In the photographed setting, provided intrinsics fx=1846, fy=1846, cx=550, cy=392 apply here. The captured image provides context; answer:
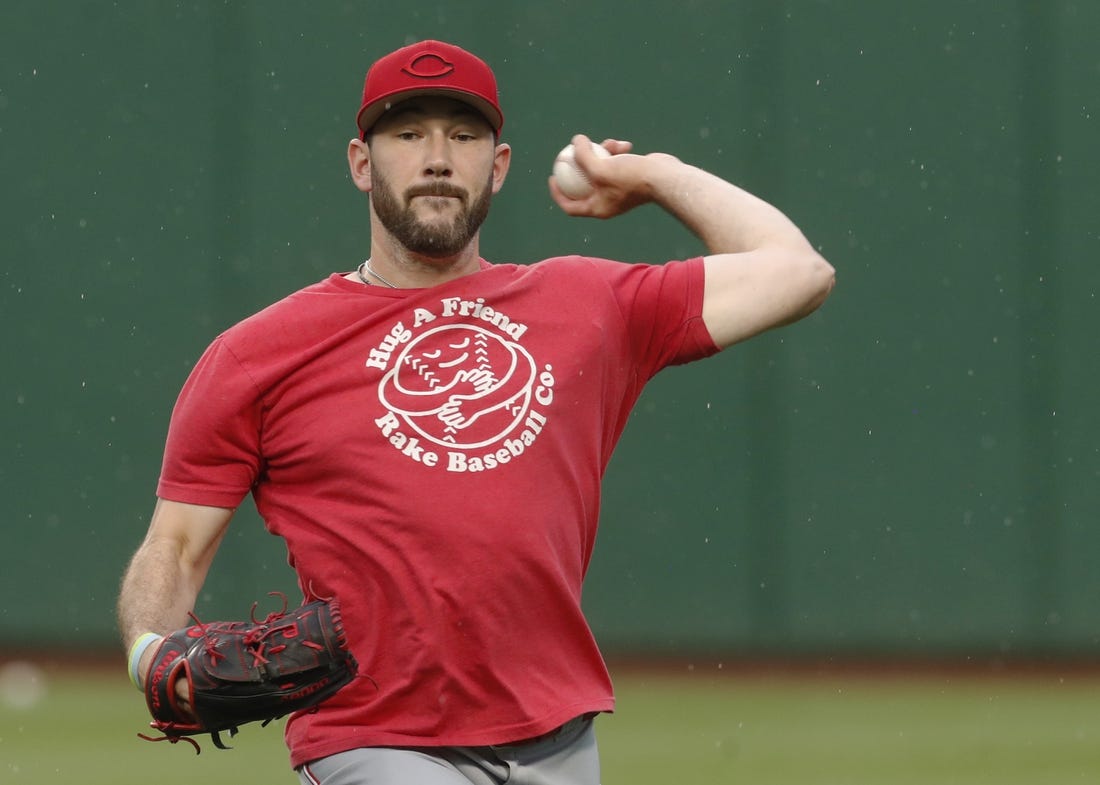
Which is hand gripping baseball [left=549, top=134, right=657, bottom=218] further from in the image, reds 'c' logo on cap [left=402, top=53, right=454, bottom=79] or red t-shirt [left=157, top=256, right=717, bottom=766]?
reds 'c' logo on cap [left=402, top=53, right=454, bottom=79]

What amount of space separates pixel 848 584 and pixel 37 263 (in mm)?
4352

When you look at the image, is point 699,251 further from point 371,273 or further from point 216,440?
point 216,440

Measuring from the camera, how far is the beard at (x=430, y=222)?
3.71 m

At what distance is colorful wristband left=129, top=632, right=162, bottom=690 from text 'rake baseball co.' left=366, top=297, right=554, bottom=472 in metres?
0.57

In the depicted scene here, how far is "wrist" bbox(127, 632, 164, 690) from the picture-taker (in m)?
3.30

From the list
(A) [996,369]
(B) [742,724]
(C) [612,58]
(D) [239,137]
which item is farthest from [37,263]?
(A) [996,369]

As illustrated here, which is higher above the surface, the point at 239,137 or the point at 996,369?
the point at 239,137

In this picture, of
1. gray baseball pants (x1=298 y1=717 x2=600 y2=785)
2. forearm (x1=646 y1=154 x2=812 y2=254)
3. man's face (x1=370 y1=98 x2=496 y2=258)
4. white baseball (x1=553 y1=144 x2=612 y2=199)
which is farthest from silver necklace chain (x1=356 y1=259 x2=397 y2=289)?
gray baseball pants (x1=298 y1=717 x2=600 y2=785)

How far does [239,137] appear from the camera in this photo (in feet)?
30.5

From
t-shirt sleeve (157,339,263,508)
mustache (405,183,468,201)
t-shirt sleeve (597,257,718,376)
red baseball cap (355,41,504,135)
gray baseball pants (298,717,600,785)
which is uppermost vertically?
red baseball cap (355,41,504,135)

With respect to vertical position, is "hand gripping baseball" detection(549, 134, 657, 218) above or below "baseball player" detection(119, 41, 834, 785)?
above

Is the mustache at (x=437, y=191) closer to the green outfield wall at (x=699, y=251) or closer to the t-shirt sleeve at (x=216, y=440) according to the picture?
the t-shirt sleeve at (x=216, y=440)

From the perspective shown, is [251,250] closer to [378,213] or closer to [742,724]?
[742,724]

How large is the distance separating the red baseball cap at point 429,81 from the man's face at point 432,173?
0.04 metres
